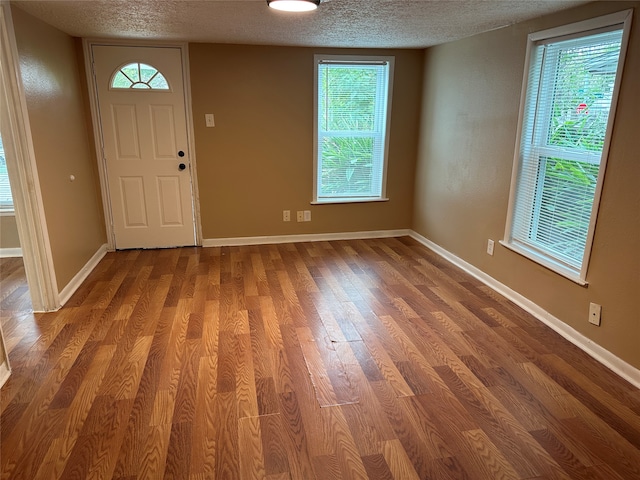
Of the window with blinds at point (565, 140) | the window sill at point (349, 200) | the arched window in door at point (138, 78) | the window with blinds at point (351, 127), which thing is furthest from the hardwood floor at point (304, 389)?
the arched window in door at point (138, 78)

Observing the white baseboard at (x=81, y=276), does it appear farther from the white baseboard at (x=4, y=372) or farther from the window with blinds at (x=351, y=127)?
the window with blinds at (x=351, y=127)

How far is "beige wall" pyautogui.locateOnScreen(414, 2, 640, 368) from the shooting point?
233 centimetres

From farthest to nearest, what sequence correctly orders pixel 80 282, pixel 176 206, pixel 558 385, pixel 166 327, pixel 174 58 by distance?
pixel 176 206
pixel 174 58
pixel 80 282
pixel 166 327
pixel 558 385

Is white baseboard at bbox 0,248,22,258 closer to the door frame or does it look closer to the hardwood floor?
the door frame

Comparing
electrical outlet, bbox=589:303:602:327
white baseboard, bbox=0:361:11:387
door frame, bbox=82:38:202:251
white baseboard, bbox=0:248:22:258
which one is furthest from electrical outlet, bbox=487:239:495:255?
white baseboard, bbox=0:248:22:258

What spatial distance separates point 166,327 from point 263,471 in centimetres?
145

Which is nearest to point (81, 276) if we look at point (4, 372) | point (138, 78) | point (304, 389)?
point (4, 372)

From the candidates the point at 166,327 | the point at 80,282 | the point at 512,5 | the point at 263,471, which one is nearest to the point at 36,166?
the point at 80,282

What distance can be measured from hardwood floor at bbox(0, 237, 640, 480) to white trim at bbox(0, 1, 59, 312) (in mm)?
226

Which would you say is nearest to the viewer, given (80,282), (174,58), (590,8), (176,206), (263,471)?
(263,471)

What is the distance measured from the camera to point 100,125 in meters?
4.18

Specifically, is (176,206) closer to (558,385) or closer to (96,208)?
(96,208)

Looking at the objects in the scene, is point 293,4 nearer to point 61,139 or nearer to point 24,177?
point 24,177

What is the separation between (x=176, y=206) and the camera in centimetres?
454
